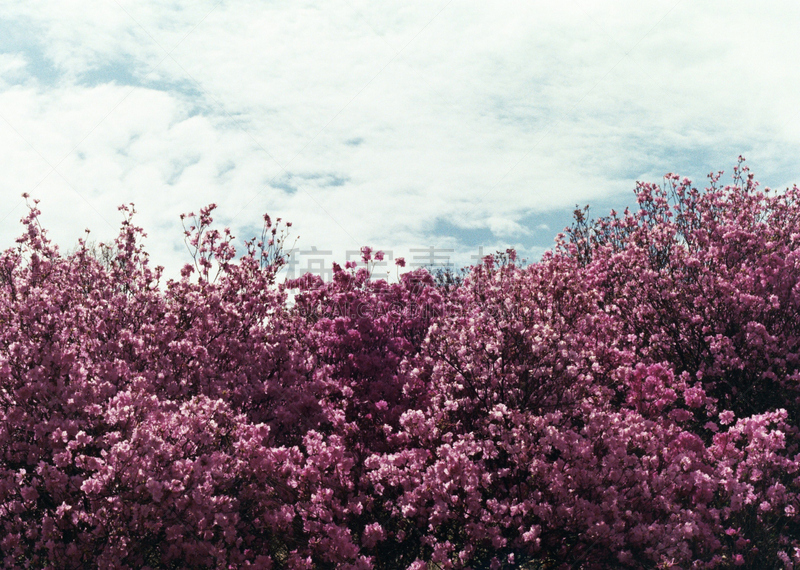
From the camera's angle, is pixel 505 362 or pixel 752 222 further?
pixel 752 222

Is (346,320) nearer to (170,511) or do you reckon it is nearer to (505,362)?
(505,362)

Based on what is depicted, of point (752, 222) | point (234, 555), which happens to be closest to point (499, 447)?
point (234, 555)

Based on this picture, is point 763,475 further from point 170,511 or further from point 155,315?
point 155,315

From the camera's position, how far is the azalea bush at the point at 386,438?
19.2ft

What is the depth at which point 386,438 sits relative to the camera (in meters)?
7.97

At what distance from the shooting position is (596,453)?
22.4ft

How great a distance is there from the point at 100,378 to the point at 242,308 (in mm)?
3240

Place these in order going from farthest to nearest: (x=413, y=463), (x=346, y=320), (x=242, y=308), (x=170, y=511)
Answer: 1. (x=346, y=320)
2. (x=242, y=308)
3. (x=413, y=463)
4. (x=170, y=511)

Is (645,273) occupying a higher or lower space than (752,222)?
lower

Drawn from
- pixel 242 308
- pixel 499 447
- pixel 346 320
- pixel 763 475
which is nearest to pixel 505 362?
pixel 499 447

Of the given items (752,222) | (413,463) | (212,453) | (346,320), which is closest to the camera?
(212,453)

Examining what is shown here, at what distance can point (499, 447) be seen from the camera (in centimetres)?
669

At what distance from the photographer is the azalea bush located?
5.85 m

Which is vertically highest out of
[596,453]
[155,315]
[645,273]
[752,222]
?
[752,222]
